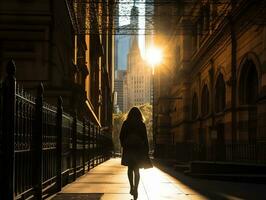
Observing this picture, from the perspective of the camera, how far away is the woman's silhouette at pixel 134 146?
38.8ft

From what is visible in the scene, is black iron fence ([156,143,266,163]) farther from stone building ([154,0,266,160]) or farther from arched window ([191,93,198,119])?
arched window ([191,93,198,119])

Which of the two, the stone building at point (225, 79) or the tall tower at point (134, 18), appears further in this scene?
the tall tower at point (134, 18)

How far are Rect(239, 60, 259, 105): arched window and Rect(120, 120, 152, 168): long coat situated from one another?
17786mm

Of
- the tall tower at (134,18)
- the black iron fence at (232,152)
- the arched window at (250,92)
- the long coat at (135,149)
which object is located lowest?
the black iron fence at (232,152)

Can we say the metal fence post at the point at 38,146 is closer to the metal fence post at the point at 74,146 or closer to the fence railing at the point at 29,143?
the fence railing at the point at 29,143

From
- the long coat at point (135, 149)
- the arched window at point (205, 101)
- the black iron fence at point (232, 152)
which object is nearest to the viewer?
the long coat at point (135, 149)

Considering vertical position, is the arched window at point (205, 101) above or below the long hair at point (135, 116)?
above

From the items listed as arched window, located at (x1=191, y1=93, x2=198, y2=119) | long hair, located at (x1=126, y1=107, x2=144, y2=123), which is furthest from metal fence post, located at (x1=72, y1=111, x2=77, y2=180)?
arched window, located at (x1=191, y1=93, x2=198, y2=119)

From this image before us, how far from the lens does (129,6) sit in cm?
2542

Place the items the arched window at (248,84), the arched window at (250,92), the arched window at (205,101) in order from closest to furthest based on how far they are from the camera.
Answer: the arched window at (250,92), the arched window at (248,84), the arched window at (205,101)

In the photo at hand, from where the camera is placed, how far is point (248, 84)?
97.8 ft

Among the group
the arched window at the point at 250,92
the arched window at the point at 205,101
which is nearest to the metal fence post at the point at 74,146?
the arched window at the point at 250,92

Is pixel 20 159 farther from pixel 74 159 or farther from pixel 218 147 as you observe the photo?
pixel 218 147

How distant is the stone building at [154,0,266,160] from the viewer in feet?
84.3
